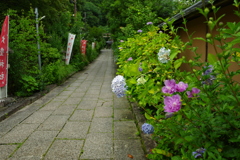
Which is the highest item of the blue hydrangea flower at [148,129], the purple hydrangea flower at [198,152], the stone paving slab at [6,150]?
the purple hydrangea flower at [198,152]

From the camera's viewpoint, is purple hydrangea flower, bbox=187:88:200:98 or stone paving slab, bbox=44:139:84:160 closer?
purple hydrangea flower, bbox=187:88:200:98

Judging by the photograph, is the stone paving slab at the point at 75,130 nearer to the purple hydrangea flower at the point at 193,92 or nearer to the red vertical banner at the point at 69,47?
the purple hydrangea flower at the point at 193,92

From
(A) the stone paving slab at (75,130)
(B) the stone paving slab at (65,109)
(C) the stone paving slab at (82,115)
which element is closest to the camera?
(A) the stone paving slab at (75,130)

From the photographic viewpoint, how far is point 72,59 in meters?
12.1

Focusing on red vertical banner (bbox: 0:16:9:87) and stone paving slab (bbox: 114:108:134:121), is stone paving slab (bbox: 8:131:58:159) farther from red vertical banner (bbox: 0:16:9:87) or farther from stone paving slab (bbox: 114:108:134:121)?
red vertical banner (bbox: 0:16:9:87)

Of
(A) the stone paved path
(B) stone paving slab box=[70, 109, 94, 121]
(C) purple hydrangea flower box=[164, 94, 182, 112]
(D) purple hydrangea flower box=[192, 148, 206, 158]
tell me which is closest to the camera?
(C) purple hydrangea flower box=[164, 94, 182, 112]

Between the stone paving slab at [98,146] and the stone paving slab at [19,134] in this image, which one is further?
the stone paving slab at [19,134]

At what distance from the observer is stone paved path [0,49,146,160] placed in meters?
2.59

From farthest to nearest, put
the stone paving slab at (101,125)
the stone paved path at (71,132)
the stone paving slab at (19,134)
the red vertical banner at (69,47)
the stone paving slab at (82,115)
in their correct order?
the red vertical banner at (69,47) < the stone paving slab at (82,115) < the stone paving slab at (101,125) < the stone paving slab at (19,134) < the stone paved path at (71,132)

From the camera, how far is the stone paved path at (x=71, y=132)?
2.59m

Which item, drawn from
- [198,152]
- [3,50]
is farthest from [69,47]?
[198,152]

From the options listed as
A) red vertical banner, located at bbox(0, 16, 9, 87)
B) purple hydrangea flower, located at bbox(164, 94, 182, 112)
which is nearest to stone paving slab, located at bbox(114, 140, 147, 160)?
purple hydrangea flower, located at bbox(164, 94, 182, 112)

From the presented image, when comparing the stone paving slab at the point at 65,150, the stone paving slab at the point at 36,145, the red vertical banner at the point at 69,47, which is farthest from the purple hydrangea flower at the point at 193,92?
the red vertical banner at the point at 69,47

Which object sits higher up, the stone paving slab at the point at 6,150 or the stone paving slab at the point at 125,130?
the stone paving slab at the point at 125,130
